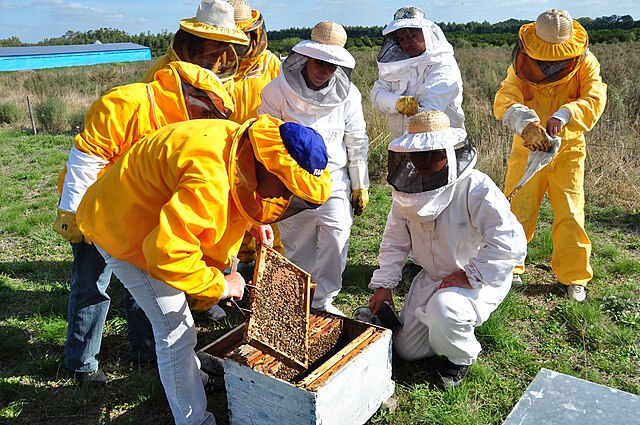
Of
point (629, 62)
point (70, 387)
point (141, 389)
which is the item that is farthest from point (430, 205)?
point (629, 62)

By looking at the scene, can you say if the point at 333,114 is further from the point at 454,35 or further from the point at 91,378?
the point at 454,35

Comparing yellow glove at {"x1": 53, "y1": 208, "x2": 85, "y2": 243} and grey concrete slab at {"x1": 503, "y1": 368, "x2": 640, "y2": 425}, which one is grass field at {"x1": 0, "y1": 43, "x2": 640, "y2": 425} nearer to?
yellow glove at {"x1": 53, "y1": 208, "x2": 85, "y2": 243}

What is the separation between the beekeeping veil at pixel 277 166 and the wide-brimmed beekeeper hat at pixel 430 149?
2.48ft

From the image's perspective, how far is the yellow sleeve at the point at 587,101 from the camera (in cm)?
374

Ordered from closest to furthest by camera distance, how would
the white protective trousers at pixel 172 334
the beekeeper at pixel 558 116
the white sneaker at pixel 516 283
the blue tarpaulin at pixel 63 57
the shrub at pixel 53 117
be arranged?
the white protective trousers at pixel 172 334
the beekeeper at pixel 558 116
the white sneaker at pixel 516 283
the shrub at pixel 53 117
the blue tarpaulin at pixel 63 57

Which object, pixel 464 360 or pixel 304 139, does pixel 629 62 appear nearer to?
pixel 464 360

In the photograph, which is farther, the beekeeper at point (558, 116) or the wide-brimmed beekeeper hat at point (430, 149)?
the beekeeper at point (558, 116)

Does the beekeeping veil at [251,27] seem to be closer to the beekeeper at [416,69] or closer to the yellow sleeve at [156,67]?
the yellow sleeve at [156,67]

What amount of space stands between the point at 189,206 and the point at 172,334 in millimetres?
727

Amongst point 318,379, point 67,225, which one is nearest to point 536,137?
point 318,379

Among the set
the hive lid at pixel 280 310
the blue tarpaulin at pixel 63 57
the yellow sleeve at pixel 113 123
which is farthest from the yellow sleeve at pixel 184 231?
the blue tarpaulin at pixel 63 57

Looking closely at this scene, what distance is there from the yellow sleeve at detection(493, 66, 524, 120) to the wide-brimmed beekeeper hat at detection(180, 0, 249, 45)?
207cm

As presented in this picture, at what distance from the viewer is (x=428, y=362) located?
3.25 m

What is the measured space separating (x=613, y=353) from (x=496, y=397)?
89 centimetres
